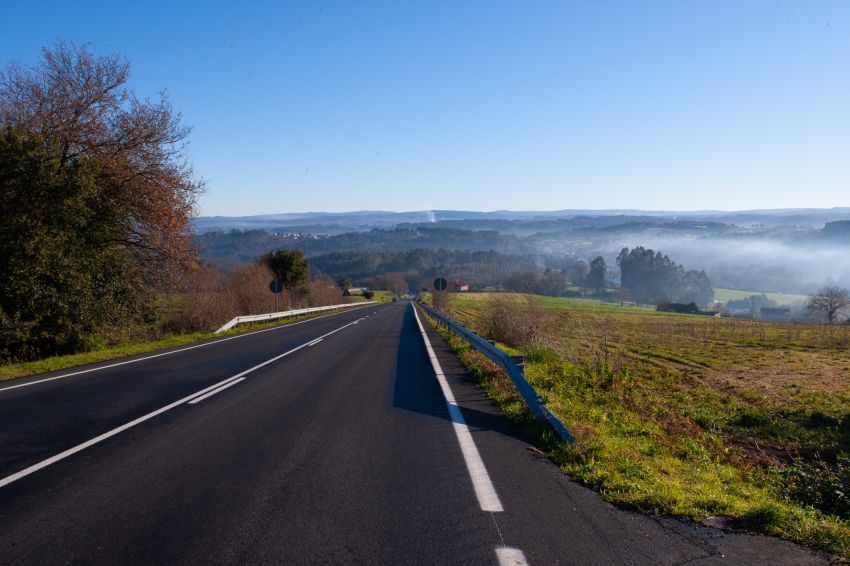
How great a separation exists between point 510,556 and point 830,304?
3098 inches

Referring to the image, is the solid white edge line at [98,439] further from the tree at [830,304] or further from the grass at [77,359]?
the tree at [830,304]

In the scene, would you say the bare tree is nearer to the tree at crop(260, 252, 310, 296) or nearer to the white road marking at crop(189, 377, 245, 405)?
the white road marking at crop(189, 377, 245, 405)

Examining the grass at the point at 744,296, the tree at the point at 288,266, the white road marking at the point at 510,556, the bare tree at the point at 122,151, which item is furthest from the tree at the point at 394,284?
the white road marking at the point at 510,556

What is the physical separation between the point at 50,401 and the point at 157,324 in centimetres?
1641

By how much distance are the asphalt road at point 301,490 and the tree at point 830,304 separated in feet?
241

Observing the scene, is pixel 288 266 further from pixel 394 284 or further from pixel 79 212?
pixel 394 284

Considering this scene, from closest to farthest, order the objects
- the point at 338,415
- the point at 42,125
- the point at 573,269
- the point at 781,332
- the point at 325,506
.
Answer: the point at 325,506
the point at 338,415
the point at 42,125
the point at 781,332
the point at 573,269

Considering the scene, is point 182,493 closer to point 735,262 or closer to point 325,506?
point 325,506

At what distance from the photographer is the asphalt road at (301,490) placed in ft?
13.0

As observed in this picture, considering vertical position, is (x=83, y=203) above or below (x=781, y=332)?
above

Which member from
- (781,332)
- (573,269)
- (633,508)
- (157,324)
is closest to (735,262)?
(573,269)

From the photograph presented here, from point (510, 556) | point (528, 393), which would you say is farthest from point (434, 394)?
point (510, 556)

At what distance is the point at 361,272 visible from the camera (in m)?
181

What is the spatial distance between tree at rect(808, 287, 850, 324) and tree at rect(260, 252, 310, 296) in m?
55.2
